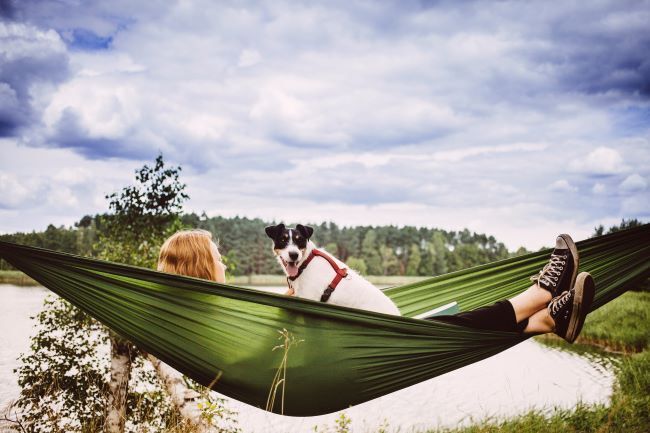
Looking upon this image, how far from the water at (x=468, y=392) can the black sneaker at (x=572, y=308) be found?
3.97 meters

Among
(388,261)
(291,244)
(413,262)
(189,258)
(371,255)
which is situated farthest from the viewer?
(413,262)

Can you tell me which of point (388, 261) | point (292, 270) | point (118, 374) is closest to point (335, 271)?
point (292, 270)

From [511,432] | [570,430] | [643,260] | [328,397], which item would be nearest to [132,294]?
[328,397]

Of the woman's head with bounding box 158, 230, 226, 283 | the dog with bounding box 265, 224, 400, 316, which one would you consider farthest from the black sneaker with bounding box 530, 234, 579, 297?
the woman's head with bounding box 158, 230, 226, 283

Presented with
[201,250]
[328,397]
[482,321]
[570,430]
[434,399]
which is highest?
[201,250]

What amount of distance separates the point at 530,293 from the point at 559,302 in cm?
13

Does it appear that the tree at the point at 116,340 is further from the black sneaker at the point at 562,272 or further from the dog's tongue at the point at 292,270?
the black sneaker at the point at 562,272

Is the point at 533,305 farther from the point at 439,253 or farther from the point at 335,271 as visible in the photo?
the point at 439,253

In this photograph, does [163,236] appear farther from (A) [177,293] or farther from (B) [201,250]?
(A) [177,293]

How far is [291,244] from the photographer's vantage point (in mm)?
2732

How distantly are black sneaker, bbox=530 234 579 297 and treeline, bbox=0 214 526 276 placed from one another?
116 feet

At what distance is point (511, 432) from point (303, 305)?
338 cm

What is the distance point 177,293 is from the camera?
→ 6.37ft

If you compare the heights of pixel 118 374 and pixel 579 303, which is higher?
pixel 579 303
